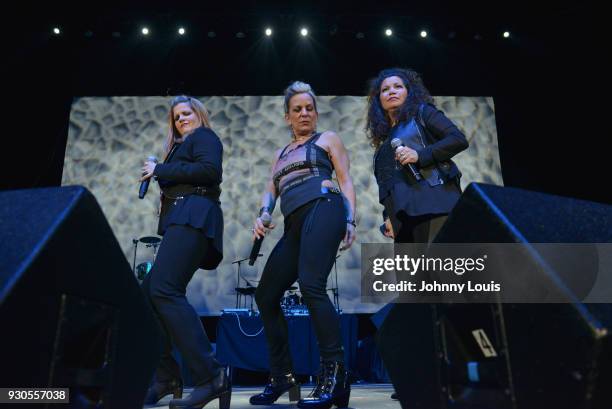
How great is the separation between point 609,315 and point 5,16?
20.3 feet

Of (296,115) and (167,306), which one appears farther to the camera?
(296,115)

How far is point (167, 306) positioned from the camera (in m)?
1.57

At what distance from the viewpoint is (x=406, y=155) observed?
5.77ft

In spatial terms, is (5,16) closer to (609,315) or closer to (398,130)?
(398,130)

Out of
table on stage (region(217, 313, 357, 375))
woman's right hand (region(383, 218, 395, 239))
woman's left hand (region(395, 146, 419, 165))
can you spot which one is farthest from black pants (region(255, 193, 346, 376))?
table on stage (region(217, 313, 357, 375))

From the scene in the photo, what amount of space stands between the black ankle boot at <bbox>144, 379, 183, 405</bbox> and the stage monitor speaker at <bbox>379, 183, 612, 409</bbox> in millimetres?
1164

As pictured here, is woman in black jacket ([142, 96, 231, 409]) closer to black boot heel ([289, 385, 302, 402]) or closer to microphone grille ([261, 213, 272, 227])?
microphone grille ([261, 213, 272, 227])

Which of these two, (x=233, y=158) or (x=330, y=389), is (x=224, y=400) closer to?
(x=330, y=389)

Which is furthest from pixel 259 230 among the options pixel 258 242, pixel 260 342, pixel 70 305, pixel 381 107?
pixel 260 342

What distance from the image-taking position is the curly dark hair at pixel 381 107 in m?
2.03

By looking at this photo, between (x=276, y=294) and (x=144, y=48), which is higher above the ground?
(x=144, y=48)

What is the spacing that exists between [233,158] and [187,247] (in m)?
4.99

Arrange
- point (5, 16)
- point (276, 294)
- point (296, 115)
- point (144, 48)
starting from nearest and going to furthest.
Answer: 1. point (276, 294)
2. point (296, 115)
3. point (5, 16)
4. point (144, 48)

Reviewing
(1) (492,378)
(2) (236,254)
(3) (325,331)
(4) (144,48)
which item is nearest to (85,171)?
(4) (144,48)
